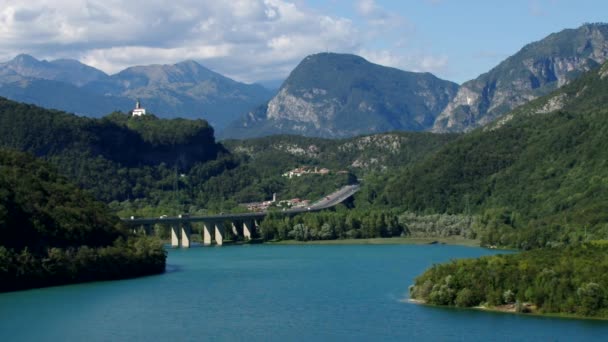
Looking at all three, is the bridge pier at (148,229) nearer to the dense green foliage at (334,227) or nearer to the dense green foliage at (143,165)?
the dense green foliage at (334,227)

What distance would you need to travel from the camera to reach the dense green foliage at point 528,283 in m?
59.1

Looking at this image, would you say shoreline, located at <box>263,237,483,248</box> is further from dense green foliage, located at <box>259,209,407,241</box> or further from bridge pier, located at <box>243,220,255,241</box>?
bridge pier, located at <box>243,220,255,241</box>

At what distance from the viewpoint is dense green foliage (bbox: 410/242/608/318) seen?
194ft

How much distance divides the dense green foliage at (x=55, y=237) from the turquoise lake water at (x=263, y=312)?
1.64m

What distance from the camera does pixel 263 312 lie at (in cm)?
6412

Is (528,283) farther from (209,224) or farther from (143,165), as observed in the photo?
(143,165)

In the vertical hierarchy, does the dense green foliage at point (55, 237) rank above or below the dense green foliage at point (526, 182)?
below

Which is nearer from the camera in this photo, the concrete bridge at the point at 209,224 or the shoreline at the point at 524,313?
the shoreline at the point at 524,313

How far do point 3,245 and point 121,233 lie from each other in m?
12.3

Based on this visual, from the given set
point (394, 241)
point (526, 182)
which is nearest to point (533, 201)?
point (526, 182)

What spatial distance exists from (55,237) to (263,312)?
20.7m

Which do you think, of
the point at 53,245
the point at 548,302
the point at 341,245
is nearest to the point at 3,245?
the point at 53,245

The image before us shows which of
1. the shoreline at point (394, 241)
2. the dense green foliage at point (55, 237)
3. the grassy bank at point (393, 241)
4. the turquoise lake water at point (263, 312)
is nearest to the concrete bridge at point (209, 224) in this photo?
the shoreline at point (394, 241)

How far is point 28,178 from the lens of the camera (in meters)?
84.5
